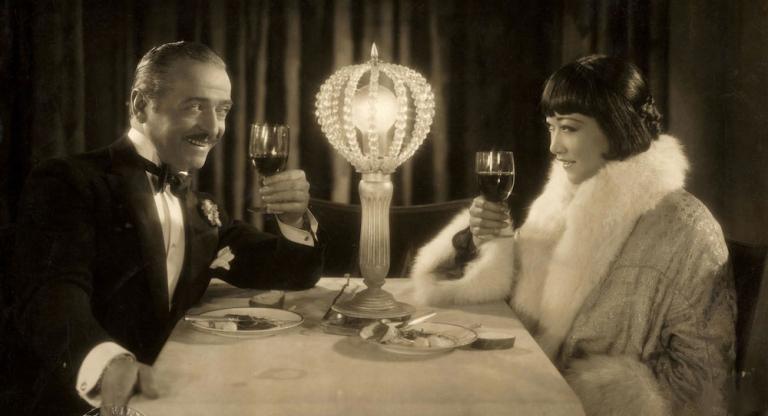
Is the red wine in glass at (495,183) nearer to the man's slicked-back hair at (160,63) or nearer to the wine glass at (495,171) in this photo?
the wine glass at (495,171)

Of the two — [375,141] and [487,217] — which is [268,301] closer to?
[375,141]

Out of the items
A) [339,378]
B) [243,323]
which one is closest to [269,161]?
[243,323]

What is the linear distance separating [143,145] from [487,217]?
1046 millimetres

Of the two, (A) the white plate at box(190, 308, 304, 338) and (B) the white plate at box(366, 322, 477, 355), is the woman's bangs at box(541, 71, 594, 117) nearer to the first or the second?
(B) the white plate at box(366, 322, 477, 355)

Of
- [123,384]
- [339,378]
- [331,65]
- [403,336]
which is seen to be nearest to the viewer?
[123,384]

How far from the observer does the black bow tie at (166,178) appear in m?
2.19

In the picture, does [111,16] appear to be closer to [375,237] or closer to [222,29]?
[222,29]

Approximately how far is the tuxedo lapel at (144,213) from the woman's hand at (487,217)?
3.04 ft

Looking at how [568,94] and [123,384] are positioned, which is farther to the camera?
[568,94]

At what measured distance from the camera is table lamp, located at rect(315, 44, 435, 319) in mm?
2000

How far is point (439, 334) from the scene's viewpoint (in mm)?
1818

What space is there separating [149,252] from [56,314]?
1.17 feet

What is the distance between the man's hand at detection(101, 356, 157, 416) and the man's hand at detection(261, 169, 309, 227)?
0.67 metres

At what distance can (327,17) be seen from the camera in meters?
3.63
